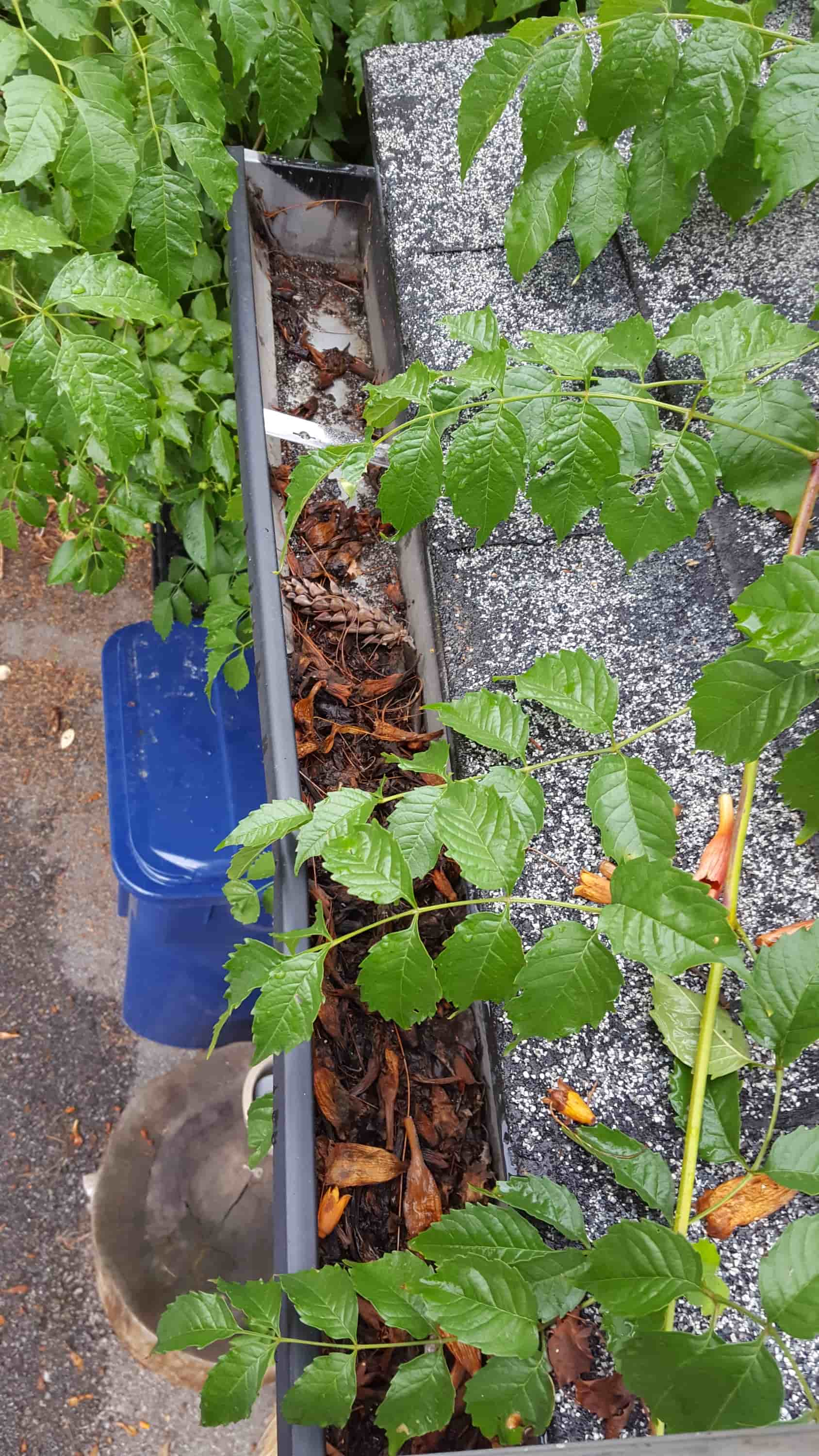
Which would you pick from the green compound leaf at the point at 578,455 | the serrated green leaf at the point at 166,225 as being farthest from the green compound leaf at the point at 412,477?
the serrated green leaf at the point at 166,225

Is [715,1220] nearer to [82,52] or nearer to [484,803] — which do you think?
[484,803]

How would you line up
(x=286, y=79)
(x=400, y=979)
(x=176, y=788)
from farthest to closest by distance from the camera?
1. (x=176, y=788)
2. (x=286, y=79)
3. (x=400, y=979)

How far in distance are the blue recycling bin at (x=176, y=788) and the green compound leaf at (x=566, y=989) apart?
3.44ft

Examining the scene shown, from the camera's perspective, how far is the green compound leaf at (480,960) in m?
0.86

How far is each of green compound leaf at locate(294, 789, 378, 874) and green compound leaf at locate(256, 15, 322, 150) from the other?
98 centimetres

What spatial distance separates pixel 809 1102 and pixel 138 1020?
5.99 ft

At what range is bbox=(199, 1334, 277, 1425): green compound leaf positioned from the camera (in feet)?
2.79

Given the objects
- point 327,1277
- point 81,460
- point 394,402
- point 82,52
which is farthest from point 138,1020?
point 82,52

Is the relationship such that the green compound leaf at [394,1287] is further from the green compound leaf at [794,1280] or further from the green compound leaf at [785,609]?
the green compound leaf at [785,609]

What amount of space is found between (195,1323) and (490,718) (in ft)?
2.15

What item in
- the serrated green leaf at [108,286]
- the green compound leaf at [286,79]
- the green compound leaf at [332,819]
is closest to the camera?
the green compound leaf at [332,819]

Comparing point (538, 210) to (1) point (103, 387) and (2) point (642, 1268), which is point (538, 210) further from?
(2) point (642, 1268)

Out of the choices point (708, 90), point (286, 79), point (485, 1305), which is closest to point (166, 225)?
point (286, 79)

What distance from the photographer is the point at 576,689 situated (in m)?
0.98
